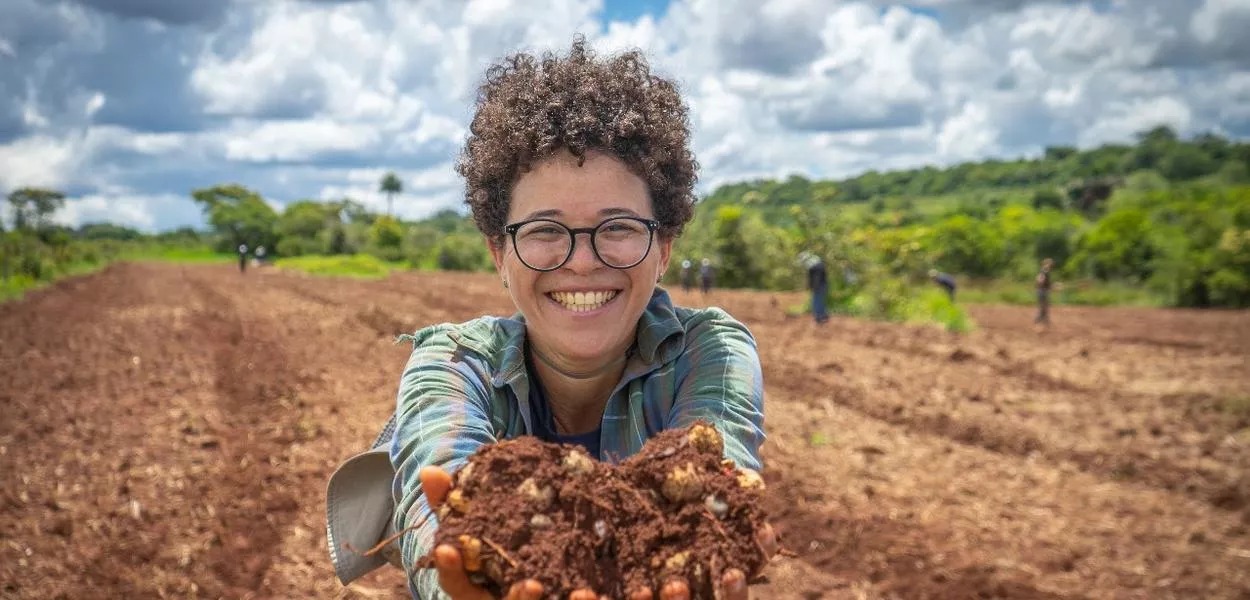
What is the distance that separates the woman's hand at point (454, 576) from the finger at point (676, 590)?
104mm

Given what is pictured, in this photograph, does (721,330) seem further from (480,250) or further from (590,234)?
(480,250)

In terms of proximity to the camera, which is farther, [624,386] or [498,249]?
[498,249]

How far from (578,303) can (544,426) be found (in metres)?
0.38

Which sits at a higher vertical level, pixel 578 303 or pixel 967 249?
pixel 578 303

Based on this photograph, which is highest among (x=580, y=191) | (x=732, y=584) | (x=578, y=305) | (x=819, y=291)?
(x=580, y=191)

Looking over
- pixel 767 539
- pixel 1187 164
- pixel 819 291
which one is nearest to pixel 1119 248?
pixel 819 291

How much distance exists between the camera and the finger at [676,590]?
1309 mm

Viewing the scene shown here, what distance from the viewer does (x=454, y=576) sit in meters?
1.35

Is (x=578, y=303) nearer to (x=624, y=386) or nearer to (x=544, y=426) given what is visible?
(x=624, y=386)

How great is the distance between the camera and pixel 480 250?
5456 centimetres

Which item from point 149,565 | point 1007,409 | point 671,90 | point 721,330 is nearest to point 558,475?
point 721,330

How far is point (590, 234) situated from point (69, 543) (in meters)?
4.72

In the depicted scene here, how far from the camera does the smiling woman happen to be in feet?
6.02

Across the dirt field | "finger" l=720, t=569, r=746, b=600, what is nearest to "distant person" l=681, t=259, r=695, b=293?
the dirt field
